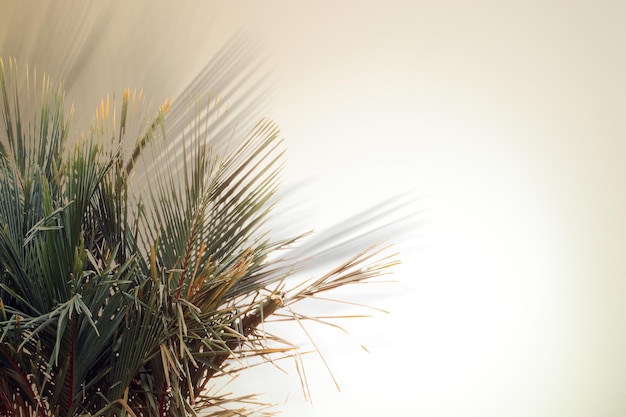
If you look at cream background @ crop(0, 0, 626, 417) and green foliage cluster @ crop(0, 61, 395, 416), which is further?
cream background @ crop(0, 0, 626, 417)

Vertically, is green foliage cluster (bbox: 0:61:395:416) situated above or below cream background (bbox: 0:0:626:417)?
below

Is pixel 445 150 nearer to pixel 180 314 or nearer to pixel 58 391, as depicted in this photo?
pixel 180 314

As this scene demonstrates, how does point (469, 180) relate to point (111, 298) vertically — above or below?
above

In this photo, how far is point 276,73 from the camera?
1935mm

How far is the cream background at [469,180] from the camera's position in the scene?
173cm

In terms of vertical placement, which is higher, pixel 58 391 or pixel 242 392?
pixel 242 392

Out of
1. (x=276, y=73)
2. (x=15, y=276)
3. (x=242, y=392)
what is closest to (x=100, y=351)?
(x=15, y=276)

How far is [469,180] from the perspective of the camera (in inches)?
71.3

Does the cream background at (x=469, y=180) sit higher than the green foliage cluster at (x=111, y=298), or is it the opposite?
the cream background at (x=469, y=180)

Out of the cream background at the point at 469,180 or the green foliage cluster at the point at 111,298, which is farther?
the cream background at the point at 469,180

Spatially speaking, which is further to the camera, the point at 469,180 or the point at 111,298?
the point at 469,180

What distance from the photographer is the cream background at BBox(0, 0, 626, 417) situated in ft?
5.67

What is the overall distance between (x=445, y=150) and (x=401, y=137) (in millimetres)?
116

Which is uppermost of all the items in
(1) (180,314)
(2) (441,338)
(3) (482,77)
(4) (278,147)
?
(3) (482,77)
